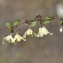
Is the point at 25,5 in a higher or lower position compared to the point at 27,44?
higher

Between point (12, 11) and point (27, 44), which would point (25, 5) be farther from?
point (27, 44)

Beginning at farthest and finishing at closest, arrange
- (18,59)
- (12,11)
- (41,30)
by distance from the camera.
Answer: (12,11), (18,59), (41,30)

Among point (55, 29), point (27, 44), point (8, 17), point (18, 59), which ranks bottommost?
point (18, 59)

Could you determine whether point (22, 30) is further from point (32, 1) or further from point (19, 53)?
point (32, 1)

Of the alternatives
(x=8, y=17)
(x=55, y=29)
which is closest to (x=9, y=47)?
(x=8, y=17)

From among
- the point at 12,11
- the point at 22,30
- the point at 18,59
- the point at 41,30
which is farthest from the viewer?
the point at 12,11

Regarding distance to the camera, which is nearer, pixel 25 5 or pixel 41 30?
pixel 41 30

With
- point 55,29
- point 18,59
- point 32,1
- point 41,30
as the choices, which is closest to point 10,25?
point 41,30
